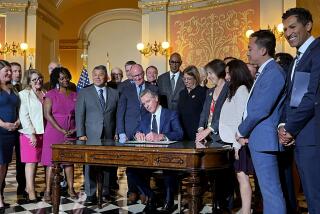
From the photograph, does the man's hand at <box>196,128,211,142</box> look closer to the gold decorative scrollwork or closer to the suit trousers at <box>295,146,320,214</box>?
the suit trousers at <box>295,146,320,214</box>

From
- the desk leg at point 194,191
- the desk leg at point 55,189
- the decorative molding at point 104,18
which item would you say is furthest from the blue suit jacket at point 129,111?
the decorative molding at point 104,18

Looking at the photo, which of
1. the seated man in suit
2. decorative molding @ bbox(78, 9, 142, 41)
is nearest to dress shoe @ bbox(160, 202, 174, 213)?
the seated man in suit

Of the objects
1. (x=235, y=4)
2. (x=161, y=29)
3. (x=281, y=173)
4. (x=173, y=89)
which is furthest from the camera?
(x=161, y=29)

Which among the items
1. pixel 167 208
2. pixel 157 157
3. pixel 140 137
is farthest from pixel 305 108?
pixel 167 208

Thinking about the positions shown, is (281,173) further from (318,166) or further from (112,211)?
(112,211)

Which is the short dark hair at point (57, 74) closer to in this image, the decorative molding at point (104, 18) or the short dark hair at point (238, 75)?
the short dark hair at point (238, 75)

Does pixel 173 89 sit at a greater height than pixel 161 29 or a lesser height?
lesser

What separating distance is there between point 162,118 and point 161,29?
290 inches

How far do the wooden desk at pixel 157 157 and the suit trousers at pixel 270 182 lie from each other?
464mm

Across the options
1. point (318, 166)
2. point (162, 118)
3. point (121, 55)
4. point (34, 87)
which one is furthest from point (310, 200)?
point (121, 55)

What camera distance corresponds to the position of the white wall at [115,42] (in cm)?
1574

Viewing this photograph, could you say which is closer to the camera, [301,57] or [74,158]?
[301,57]

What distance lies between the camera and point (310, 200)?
Answer: 8.73 ft

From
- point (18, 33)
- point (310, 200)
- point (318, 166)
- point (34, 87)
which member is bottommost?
point (310, 200)
